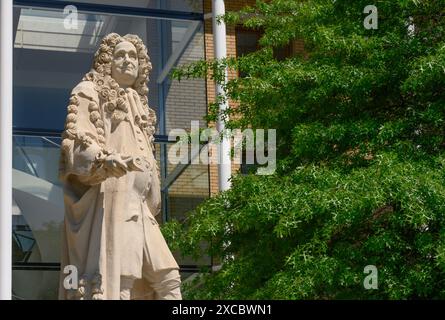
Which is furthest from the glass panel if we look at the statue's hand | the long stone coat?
the statue's hand

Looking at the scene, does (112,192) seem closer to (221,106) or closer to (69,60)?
(221,106)

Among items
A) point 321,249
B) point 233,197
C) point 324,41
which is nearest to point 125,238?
point 321,249

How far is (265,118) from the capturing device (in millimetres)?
17422

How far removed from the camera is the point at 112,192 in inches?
370

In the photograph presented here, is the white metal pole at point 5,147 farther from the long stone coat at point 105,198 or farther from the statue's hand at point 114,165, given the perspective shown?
the statue's hand at point 114,165

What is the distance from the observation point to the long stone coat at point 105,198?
361 inches

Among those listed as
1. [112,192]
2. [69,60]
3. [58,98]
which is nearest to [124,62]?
[112,192]

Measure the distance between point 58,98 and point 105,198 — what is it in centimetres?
1328

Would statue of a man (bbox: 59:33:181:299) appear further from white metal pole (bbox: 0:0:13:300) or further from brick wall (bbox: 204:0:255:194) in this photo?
brick wall (bbox: 204:0:255:194)

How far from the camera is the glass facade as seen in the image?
851 inches

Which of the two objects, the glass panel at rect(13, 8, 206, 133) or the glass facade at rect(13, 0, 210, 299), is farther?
the glass panel at rect(13, 8, 206, 133)

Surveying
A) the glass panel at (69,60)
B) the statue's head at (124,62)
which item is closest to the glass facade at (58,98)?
the glass panel at (69,60)

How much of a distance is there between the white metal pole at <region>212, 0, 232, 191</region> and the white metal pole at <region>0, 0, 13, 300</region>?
358cm

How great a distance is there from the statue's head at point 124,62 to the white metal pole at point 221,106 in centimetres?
814
